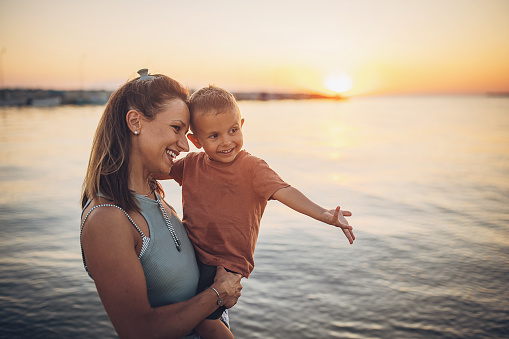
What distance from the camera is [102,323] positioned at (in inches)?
167

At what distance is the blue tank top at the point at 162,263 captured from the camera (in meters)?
1.80

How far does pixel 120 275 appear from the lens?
5.31 feet

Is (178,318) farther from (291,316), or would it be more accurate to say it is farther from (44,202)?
(44,202)

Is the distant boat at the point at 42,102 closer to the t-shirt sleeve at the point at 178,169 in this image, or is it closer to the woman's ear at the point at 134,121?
the t-shirt sleeve at the point at 178,169

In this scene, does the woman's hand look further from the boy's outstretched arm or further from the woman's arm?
the boy's outstretched arm

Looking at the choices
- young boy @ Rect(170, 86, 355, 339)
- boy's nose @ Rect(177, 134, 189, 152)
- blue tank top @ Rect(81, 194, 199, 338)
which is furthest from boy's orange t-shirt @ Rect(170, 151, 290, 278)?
boy's nose @ Rect(177, 134, 189, 152)

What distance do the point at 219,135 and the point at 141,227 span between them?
819mm

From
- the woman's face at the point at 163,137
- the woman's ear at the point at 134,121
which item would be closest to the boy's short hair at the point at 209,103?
the woman's face at the point at 163,137

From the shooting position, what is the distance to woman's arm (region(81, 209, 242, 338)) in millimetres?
1604

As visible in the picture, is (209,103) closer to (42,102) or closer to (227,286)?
(227,286)

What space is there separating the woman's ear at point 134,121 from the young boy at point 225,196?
19.9 inches

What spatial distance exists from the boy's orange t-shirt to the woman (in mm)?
137

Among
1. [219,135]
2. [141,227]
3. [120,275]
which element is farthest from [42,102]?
[120,275]

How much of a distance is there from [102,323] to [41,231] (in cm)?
303
